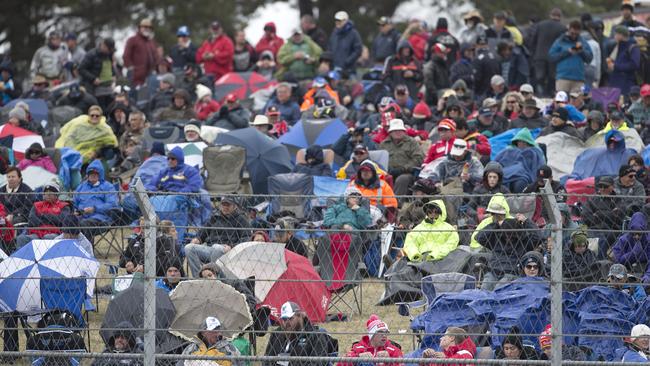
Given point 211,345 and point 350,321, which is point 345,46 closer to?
point 350,321

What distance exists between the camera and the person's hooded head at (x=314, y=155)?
2009cm

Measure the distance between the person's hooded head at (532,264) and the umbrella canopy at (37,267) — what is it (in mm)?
3784

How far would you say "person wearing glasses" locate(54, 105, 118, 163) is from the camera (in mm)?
21922

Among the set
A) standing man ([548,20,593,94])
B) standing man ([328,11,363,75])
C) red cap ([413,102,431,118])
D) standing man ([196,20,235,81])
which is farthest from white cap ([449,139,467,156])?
standing man ([196,20,235,81])

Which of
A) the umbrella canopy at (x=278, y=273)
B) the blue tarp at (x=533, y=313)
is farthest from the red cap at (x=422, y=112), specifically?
the blue tarp at (x=533, y=313)

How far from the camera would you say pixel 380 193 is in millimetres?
18297

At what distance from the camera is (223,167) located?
20.2 m

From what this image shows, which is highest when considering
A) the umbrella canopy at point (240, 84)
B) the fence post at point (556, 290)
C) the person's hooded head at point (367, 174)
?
the fence post at point (556, 290)

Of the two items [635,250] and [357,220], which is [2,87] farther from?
[635,250]

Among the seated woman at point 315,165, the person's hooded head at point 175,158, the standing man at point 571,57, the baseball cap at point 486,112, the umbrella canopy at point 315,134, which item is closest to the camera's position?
the person's hooded head at point 175,158

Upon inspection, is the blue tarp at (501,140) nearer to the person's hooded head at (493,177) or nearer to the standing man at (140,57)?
the person's hooded head at (493,177)

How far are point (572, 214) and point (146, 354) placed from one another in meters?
6.87

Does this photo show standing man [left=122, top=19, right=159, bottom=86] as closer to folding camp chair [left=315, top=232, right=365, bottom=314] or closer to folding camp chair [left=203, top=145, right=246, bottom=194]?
folding camp chair [left=203, top=145, right=246, bottom=194]

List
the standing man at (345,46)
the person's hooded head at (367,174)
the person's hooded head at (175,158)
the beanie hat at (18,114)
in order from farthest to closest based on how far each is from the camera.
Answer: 1. the standing man at (345,46)
2. the beanie hat at (18,114)
3. the person's hooded head at (175,158)
4. the person's hooded head at (367,174)
